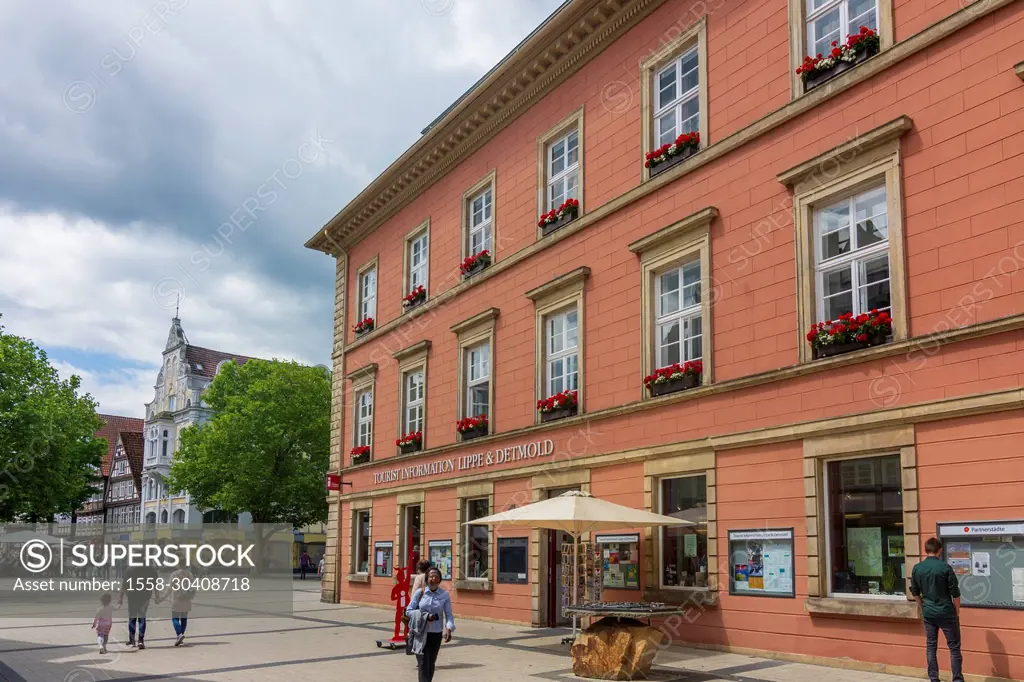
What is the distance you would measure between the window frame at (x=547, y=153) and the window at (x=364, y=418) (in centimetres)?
1094

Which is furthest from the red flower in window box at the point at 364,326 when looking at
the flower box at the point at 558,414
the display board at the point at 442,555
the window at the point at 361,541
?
the flower box at the point at 558,414

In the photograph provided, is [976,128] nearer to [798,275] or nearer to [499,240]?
[798,275]

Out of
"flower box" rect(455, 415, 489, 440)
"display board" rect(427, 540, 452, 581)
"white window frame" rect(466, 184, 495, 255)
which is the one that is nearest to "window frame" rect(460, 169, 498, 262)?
"white window frame" rect(466, 184, 495, 255)

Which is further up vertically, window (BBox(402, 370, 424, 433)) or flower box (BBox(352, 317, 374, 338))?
flower box (BBox(352, 317, 374, 338))

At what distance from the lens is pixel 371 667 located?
1498cm

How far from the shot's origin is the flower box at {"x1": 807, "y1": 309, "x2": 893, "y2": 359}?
1391 cm

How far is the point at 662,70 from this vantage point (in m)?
19.3

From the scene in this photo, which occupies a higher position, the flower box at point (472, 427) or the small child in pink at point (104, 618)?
the flower box at point (472, 427)

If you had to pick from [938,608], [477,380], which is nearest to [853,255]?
[938,608]

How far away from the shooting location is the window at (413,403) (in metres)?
28.1

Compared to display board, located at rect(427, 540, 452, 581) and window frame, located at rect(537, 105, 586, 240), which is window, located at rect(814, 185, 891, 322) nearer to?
window frame, located at rect(537, 105, 586, 240)

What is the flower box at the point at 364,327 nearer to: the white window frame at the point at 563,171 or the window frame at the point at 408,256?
the window frame at the point at 408,256

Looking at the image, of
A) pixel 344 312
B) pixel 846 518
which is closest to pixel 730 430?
pixel 846 518

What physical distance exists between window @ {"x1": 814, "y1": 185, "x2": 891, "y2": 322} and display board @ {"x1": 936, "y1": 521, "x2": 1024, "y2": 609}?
3.31 meters
